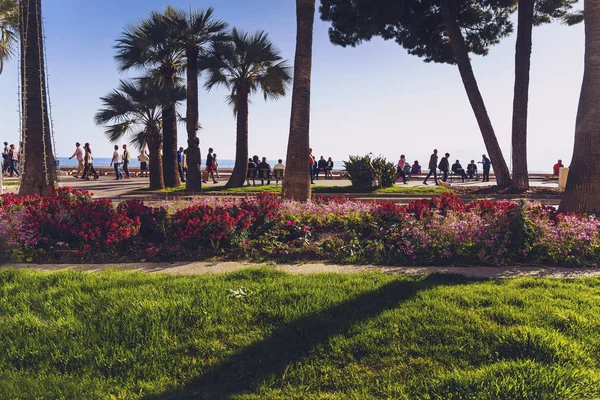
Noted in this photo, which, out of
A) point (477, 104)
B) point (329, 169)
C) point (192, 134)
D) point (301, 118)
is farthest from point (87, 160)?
point (477, 104)

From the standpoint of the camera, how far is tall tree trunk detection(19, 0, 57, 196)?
26.6ft

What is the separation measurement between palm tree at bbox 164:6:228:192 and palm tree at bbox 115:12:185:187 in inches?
15.2

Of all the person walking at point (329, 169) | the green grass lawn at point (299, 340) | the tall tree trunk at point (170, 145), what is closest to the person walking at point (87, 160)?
the tall tree trunk at point (170, 145)

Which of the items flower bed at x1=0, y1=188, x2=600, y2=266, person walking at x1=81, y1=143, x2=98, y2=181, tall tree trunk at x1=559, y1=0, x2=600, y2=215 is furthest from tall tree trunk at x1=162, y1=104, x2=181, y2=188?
tall tree trunk at x1=559, y1=0, x2=600, y2=215

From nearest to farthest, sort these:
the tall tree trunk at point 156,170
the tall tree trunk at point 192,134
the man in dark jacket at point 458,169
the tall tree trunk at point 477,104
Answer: the tall tree trunk at point 477,104, the tall tree trunk at point 192,134, the tall tree trunk at point 156,170, the man in dark jacket at point 458,169

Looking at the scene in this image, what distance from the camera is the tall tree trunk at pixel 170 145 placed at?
1627cm

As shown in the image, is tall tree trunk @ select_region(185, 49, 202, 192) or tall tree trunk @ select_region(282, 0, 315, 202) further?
tall tree trunk @ select_region(185, 49, 202, 192)

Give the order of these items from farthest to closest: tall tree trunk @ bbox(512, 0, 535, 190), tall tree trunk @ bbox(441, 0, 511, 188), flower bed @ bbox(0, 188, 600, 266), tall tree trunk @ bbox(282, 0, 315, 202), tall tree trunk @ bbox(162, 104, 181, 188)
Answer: tall tree trunk @ bbox(162, 104, 181, 188) < tall tree trunk @ bbox(441, 0, 511, 188) < tall tree trunk @ bbox(512, 0, 535, 190) < tall tree trunk @ bbox(282, 0, 315, 202) < flower bed @ bbox(0, 188, 600, 266)

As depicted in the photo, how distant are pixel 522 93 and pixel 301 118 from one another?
9.74 m

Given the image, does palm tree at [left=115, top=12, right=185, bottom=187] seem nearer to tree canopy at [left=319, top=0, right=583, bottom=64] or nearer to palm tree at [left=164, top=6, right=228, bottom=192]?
palm tree at [left=164, top=6, right=228, bottom=192]

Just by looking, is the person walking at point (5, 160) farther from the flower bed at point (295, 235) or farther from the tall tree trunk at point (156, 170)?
the flower bed at point (295, 235)

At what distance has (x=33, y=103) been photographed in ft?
26.7

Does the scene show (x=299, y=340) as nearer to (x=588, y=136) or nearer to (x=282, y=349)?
(x=282, y=349)

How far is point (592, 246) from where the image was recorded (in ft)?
17.1
